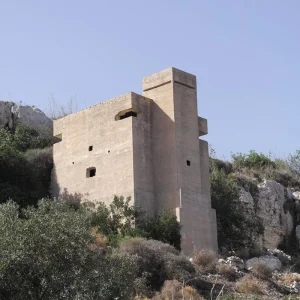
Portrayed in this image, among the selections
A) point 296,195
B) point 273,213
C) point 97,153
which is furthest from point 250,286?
point 296,195

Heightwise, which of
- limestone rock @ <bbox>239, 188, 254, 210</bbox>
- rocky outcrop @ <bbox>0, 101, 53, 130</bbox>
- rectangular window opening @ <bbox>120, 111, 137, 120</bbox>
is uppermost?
rocky outcrop @ <bbox>0, 101, 53, 130</bbox>

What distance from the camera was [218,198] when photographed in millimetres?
34188

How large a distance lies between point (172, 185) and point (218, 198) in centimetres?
609

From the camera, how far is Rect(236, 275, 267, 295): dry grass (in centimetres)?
2438

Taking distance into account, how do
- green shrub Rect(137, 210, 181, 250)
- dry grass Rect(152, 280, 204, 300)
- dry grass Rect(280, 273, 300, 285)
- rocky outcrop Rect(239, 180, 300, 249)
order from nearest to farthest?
dry grass Rect(152, 280, 204, 300), dry grass Rect(280, 273, 300, 285), green shrub Rect(137, 210, 181, 250), rocky outcrop Rect(239, 180, 300, 249)

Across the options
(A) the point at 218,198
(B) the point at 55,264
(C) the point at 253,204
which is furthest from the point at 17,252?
(C) the point at 253,204

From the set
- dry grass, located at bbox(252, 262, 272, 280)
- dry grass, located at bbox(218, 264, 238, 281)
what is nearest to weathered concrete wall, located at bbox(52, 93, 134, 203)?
dry grass, located at bbox(218, 264, 238, 281)

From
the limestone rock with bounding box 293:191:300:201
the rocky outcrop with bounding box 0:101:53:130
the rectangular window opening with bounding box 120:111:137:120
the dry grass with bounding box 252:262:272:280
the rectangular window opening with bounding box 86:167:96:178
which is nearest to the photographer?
the dry grass with bounding box 252:262:272:280

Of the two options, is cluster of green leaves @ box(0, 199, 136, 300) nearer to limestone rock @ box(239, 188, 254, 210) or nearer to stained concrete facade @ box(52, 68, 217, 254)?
stained concrete facade @ box(52, 68, 217, 254)

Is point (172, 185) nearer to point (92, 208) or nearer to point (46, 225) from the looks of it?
point (92, 208)

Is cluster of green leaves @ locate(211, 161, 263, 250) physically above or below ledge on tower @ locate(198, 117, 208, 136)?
below

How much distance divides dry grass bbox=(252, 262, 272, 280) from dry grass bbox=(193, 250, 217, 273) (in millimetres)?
1430

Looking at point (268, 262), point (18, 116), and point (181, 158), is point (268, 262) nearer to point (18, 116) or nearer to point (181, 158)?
point (181, 158)

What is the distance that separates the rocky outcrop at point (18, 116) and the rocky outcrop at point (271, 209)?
1090 cm
